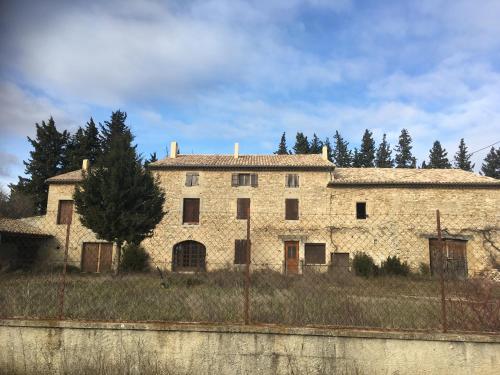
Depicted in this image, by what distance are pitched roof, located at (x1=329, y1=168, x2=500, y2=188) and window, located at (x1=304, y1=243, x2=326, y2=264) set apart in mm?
3798

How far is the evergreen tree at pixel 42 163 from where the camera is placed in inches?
1414

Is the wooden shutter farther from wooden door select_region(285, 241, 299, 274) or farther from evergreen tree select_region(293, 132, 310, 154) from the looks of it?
evergreen tree select_region(293, 132, 310, 154)

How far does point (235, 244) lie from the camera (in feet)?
74.9

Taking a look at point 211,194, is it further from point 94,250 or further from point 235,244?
point 94,250

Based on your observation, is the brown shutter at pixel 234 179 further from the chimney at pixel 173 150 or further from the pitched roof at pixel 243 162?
the chimney at pixel 173 150

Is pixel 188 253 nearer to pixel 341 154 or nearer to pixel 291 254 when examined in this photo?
pixel 291 254

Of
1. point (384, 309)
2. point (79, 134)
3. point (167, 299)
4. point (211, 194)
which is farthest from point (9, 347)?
point (79, 134)

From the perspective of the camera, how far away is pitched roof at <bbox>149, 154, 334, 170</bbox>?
24.5 meters

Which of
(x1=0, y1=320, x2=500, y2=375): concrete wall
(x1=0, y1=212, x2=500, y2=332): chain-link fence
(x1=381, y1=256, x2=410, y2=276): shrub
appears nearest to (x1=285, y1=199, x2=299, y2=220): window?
(x1=0, y1=212, x2=500, y2=332): chain-link fence

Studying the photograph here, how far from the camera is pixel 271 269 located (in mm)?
10992

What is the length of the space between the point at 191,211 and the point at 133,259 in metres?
4.54

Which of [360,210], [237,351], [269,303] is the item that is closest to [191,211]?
[360,210]

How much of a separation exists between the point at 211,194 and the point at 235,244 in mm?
3706

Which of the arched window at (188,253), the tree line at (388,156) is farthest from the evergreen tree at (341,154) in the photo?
the arched window at (188,253)
